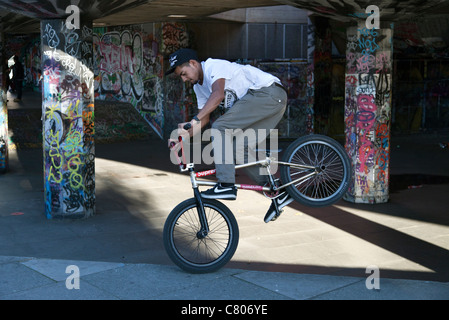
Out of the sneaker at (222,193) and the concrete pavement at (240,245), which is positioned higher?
the sneaker at (222,193)

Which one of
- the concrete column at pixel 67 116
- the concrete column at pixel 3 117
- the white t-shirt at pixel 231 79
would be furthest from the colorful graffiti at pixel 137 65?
the white t-shirt at pixel 231 79

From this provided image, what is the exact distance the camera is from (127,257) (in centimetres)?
696

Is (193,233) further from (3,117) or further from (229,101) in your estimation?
(3,117)

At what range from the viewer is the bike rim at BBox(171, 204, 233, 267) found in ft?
18.2

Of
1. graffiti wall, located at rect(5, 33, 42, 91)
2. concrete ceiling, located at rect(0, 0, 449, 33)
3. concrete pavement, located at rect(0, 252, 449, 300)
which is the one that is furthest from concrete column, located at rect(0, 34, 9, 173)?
graffiti wall, located at rect(5, 33, 42, 91)

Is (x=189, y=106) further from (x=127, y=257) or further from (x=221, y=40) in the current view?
(x=127, y=257)

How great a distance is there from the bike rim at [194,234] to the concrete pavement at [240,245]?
0.21 m

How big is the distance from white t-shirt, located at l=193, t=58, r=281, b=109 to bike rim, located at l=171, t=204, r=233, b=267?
106 centimetres

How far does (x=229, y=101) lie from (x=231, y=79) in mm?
229

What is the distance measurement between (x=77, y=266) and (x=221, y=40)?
14.3 m

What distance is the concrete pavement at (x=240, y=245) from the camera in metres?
5.07

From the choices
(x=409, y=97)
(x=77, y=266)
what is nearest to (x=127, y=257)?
(x=77, y=266)

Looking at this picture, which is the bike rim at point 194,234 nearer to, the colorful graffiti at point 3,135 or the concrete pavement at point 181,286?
the concrete pavement at point 181,286
